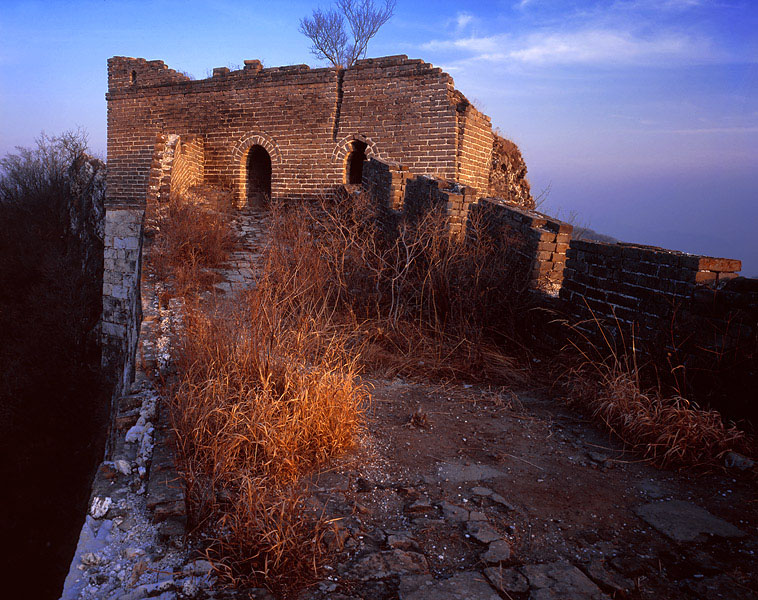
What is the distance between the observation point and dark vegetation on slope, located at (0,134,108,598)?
8.47 m

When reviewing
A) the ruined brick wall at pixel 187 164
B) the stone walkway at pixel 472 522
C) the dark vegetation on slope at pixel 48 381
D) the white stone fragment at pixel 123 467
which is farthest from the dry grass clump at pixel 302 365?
the dark vegetation on slope at pixel 48 381

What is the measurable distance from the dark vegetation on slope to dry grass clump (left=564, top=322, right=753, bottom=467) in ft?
26.5

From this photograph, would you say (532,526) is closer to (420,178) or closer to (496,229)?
(496,229)

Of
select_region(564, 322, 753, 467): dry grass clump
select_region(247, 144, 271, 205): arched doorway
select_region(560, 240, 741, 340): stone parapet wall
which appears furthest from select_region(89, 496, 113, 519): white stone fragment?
select_region(247, 144, 271, 205): arched doorway

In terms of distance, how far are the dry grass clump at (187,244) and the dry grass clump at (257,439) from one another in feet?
8.96

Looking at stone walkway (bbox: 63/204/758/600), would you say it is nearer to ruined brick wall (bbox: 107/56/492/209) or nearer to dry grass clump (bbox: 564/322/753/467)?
dry grass clump (bbox: 564/322/753/467)

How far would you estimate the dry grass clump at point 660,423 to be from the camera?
2.89 meters

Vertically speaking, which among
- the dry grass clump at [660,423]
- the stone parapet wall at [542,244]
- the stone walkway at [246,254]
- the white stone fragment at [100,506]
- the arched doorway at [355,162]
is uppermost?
the arched doorway at [355,162]

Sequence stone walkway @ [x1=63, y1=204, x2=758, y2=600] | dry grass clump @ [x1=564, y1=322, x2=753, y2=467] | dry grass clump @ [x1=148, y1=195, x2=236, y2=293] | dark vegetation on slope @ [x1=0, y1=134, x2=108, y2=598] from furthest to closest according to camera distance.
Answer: dark vegetation on slope @ [x1=0, y1=134, x2=108, y2=598], dry grass clump @ [x1=148, y1=195, x2=236, y2=293], dry grass clump @ [x1=564, y1=322, x2=753, y2=467], stone walkway @ [x1=63, y1=204, x2=758, y2=600]

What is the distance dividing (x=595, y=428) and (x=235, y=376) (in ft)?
8.12

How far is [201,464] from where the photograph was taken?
2520mm

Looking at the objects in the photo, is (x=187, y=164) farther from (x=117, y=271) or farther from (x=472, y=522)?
(x=472, y=522)

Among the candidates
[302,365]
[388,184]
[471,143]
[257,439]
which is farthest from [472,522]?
[471,143]

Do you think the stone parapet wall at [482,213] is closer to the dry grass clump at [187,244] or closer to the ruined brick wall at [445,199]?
the ruined brick wall at [445,199]
